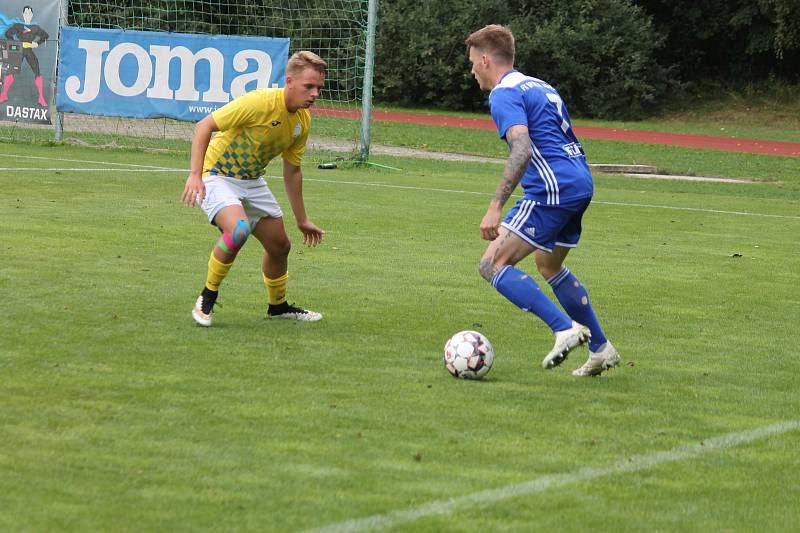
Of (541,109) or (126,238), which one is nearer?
(541,109)

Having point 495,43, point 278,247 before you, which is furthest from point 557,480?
point 278,247

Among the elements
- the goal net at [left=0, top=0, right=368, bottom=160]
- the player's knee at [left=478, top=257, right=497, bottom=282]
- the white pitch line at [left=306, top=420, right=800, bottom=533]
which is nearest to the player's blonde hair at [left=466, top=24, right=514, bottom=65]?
the player's knee at [left=478, top=257, right=497, bottom=282]

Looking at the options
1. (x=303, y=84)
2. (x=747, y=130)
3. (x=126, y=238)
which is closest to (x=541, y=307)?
(x=303, y=84)

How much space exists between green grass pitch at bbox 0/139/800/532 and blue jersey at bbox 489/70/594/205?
0.96 metres

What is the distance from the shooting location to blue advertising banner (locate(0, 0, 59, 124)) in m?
22.1

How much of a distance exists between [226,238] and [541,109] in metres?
2.13

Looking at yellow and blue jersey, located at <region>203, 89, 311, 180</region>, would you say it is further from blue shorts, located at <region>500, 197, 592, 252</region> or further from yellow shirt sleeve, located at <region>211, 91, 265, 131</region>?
blue shorts, located at <region>500, 197, 592, 252</region>

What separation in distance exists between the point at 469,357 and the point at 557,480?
173 centimetres

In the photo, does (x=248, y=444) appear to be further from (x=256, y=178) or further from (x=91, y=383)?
(x=256, y=178)

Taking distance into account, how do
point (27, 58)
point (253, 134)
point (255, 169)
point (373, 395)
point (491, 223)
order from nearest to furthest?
point (373, 395) → point (491, 223) → point (253, 134) → point (255, 169) → point (27, 58)

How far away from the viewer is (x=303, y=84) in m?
7.50

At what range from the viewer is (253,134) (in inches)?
303

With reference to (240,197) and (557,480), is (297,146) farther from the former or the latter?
(557,480)

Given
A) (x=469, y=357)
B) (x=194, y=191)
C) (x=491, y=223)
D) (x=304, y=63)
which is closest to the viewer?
(x=491, y=223)
